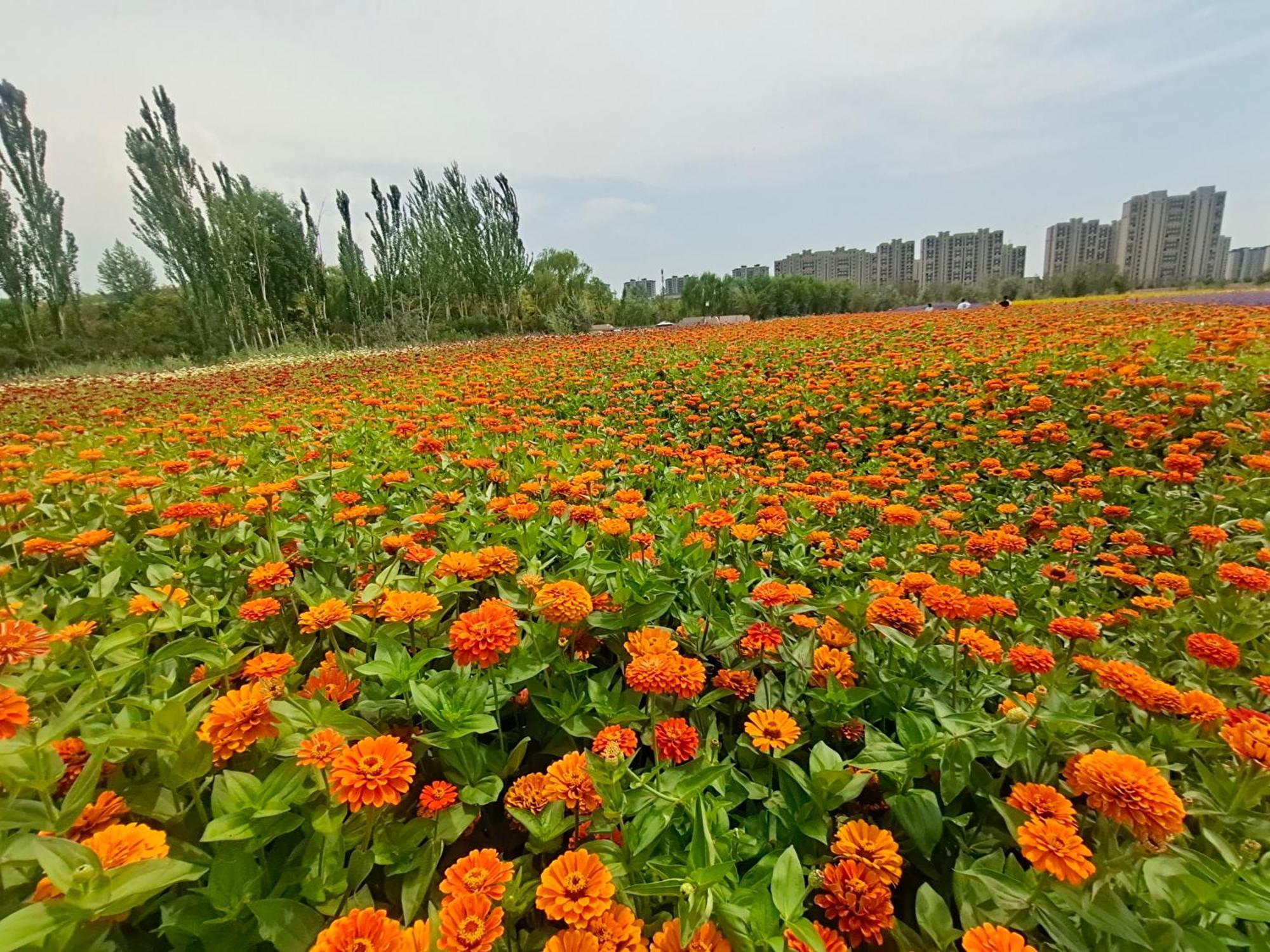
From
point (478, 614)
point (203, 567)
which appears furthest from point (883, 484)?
point (203, 567)

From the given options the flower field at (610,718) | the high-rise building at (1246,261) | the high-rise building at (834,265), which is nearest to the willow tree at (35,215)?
the flower field at (610,718)

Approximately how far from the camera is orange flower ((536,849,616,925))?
2.48 ft

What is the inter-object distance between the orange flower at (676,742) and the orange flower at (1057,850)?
1.75 feet

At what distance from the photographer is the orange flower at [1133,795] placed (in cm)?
83

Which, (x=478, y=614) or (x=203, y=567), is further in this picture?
(x=203, y=567)

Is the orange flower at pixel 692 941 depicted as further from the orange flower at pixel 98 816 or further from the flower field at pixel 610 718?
the orange flower at pixel 98 816

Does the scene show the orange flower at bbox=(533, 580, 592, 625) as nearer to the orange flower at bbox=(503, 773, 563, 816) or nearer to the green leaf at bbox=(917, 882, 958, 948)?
the orange flower at bbox=(503, 773, 563, 816)

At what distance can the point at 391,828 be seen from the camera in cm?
100

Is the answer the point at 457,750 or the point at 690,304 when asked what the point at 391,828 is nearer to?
the point at 457,750

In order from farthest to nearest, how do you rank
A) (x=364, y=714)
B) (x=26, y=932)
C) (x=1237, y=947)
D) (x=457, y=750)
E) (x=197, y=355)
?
1. (x=197, y=355)
2. (x=364, y=714)
3. (x=457, y=750)
4. (x=1237, y=947)
5. (x=26, y=932)

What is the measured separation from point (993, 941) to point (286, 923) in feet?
3.30

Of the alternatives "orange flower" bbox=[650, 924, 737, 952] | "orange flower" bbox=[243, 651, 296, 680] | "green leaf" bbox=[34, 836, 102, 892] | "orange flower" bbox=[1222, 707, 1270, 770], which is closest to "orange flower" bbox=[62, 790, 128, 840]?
"green leaf" bbox=[34, 836, 102, 892]

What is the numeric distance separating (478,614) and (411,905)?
1.56ft

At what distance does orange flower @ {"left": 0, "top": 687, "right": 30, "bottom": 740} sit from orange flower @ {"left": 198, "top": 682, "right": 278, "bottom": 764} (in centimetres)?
22
